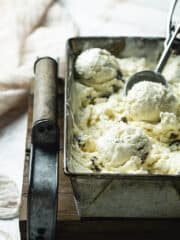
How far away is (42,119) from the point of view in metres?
1.18

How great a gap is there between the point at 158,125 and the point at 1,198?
0.38 metres

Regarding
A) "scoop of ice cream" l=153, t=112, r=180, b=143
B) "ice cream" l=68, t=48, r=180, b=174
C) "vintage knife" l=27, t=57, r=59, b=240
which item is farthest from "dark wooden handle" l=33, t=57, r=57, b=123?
"scoop of ice cream" l=153, t=112, r=180, b=143

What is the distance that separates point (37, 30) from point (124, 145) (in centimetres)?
72

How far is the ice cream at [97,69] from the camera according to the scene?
1480 millimetres

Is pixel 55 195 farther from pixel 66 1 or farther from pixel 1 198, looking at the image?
pixel 66 1

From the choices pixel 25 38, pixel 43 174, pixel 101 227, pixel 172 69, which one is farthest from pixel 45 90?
pixel 25 38

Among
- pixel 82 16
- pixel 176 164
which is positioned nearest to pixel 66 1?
pixel 82 16

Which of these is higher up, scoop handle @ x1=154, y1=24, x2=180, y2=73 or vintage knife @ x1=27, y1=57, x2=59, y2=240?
scoop handle @ x1=154, y1=24, x2=180, y2=73

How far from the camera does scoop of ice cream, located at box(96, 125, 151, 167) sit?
1260 mm

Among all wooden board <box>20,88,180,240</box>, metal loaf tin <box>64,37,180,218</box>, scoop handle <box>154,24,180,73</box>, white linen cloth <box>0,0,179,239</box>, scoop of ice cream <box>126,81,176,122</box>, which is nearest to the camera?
metal loaf tin <box>64,37,180,218</box>

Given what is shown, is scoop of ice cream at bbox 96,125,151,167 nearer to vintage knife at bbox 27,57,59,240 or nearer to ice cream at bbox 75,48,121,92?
vintage knife at bbox 27,57,59,240

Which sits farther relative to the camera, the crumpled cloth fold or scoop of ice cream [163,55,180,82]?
the crumpled cloth fold

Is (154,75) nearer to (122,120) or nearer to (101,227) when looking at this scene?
(122,120)

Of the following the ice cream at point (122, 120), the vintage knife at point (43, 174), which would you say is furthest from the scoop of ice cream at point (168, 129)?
the vintage knife at point (43, 174)
